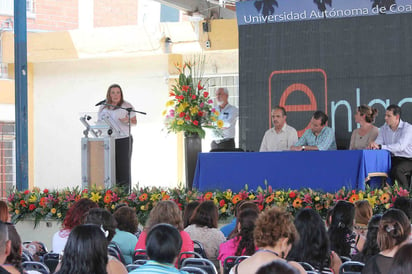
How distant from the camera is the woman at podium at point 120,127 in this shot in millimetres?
9078

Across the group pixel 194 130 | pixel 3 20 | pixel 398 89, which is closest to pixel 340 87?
pixel 398 89

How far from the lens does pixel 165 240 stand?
11.3 ft

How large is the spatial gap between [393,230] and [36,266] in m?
2.23

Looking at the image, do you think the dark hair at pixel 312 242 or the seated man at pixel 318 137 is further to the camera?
the seated man at pixel 318 137

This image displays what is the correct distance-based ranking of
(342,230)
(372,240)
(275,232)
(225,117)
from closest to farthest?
1. (275,232)
2. (372,240)
3. (342,230)
4. (225,117)

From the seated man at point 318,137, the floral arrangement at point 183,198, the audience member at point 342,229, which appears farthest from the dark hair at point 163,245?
the seated man at point 318,137

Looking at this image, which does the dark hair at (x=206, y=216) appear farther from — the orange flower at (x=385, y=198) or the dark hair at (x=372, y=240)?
the orange flower at (x=385, y=198)

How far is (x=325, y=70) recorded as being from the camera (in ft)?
33.4

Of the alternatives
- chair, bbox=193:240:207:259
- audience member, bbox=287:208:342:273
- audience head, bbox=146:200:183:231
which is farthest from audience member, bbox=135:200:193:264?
audience member, bbox=287:208:342:273

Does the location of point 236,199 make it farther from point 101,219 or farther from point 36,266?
point 36,266

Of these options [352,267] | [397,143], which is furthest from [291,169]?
[352,267]

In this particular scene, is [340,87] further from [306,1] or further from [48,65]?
[48,65]

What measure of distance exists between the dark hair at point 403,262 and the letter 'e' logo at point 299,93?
23.8ft

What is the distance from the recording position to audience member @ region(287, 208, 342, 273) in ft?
14.3
